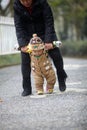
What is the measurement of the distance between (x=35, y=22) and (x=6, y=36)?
9.24 metres

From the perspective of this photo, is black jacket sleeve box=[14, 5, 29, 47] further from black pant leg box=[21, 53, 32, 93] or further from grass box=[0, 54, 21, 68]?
grass box=[0, 54, 21, 68]

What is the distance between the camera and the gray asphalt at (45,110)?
7.04m

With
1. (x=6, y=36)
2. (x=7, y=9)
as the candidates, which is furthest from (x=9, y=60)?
(x=7, y=9)

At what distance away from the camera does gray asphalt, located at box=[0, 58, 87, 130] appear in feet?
23.1

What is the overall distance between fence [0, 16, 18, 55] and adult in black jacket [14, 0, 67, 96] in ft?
27.7

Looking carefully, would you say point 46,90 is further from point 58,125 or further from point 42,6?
point 58,125

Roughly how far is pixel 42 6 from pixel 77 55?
2431 cm

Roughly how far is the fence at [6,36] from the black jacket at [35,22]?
848 cm

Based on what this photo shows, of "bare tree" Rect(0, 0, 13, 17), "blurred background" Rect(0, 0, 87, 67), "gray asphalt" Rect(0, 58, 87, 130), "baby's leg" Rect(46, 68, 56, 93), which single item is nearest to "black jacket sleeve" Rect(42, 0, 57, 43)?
"baby's leg" Rect(46, 68, 56, 93)

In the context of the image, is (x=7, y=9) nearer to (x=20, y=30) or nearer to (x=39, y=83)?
→ (x=20, y=30)

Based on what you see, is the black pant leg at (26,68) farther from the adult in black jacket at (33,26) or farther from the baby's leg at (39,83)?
the baby's leg at (39,83)

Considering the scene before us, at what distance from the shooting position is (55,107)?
8.24 m

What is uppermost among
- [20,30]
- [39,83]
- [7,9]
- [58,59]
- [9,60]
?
[20,30]

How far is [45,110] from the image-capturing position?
26.4 feet
